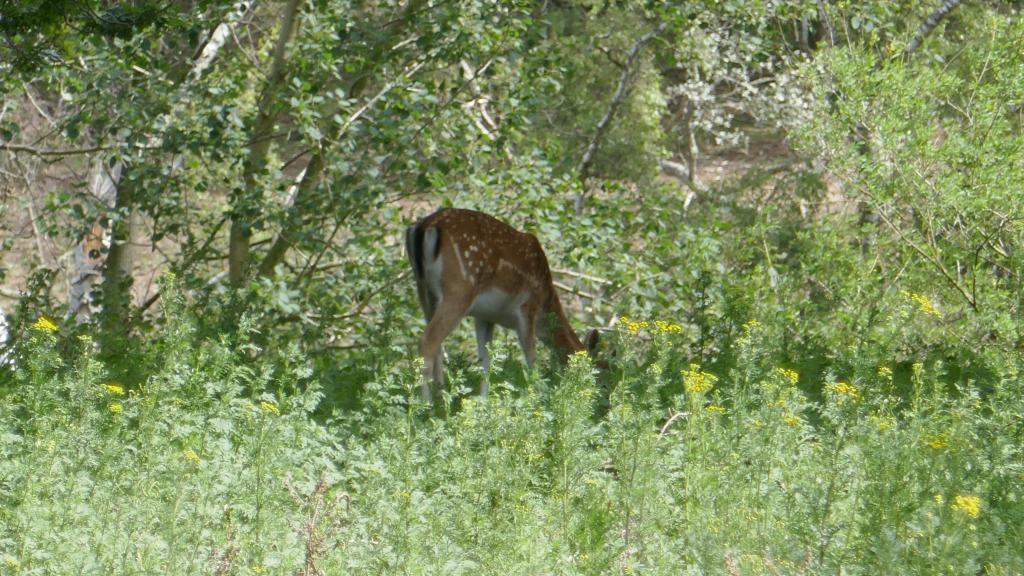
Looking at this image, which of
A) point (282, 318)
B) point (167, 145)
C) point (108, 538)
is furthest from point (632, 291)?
point (108, 538)

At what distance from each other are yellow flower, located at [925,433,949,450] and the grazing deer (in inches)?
159

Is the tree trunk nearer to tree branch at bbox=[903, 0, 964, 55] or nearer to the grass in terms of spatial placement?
the grass

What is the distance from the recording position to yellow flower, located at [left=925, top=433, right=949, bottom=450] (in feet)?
18.7

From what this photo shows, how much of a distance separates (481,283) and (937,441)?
16.8 feet

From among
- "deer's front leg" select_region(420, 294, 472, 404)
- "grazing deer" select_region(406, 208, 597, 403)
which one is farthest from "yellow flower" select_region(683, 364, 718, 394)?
"deer's front leg" select_region(420, 294, 472, 404)

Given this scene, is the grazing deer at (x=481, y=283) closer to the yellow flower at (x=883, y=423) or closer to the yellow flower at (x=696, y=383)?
the yellow flower at (x=696, y=383)

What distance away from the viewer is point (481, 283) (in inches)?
416

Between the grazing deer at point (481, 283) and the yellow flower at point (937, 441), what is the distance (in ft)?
13.2

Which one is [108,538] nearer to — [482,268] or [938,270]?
[482,268]

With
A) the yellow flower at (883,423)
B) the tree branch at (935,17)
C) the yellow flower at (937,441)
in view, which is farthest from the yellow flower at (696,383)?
the tree branch at (935,17)

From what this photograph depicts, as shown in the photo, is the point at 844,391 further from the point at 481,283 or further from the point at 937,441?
the point at 481,283

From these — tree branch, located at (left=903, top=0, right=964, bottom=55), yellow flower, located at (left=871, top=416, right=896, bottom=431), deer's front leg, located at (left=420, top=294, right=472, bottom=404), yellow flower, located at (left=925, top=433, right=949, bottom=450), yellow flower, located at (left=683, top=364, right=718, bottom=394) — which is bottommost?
deer's front leg, located at (left=420, top=294, right=472, bottom=404)

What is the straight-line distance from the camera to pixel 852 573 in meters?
5.01

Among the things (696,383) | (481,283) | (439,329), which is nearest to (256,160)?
(481,283)
